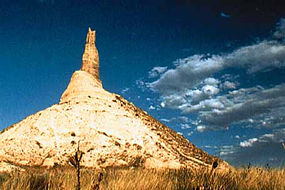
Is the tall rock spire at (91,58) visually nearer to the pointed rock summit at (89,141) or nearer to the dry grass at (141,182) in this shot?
the pointed rock summit at (89,141)

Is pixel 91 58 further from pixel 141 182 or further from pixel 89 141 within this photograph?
pixel 141 182

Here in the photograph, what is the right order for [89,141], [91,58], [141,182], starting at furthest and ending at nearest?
[91,58] → [89,141] → [141,182]

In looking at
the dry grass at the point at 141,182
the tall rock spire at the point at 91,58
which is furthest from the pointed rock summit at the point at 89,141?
the tall rock spire at the point at 91,58

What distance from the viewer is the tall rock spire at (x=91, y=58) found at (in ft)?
133

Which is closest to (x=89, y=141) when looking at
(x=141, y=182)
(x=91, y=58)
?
(x=141, y=182)

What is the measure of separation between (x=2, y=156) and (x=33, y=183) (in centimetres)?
1665

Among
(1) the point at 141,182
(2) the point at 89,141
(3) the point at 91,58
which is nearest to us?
(1) the point at 141,182

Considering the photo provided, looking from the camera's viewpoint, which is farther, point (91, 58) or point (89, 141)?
point (91, 58)

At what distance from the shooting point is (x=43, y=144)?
1962 cm

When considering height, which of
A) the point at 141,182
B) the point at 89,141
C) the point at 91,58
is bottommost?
the point at 141,182

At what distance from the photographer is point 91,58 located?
42219mm

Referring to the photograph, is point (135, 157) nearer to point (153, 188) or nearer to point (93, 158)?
point (93, 158)

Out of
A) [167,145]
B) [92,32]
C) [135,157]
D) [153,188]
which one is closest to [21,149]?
[135,157]

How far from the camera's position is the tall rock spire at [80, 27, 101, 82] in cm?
4048
